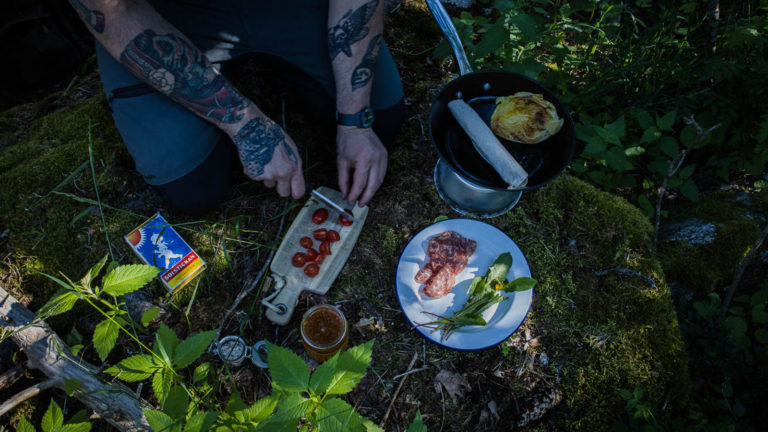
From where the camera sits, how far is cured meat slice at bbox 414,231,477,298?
2.29 meters

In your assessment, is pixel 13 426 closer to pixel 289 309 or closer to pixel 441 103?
pixel 289 309

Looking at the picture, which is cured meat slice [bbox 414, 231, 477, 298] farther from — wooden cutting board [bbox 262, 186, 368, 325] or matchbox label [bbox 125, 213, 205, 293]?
matchbox label [bbox 125, 213, 205, 293]

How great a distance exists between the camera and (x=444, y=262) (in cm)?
233

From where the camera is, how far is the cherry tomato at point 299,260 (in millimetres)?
2484

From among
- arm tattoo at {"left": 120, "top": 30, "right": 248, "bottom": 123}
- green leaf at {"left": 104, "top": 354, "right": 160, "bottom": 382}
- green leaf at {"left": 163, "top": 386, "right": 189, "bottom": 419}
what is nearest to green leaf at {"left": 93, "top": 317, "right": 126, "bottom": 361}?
green leaf at {"left": 104, "top": 354, "right": 160, "bottom": 382}

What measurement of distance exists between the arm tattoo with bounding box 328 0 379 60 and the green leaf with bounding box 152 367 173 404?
208 centimetres

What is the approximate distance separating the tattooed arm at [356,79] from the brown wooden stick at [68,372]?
66.5 inches

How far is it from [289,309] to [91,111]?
2.23m

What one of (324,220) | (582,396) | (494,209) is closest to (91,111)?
(324,220)

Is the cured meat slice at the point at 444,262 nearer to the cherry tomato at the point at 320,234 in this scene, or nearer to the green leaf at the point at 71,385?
the cherry tomato at the point at 320,234

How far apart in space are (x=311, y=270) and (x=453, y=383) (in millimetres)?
1131

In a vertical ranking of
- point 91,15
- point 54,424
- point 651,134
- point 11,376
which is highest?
point 91,15

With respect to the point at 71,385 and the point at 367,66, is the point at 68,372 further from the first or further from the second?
the point at 367,66

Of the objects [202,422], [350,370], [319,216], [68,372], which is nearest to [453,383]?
[350,370]
